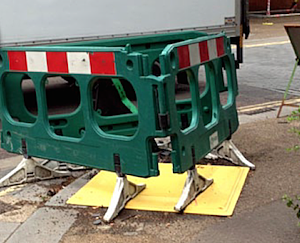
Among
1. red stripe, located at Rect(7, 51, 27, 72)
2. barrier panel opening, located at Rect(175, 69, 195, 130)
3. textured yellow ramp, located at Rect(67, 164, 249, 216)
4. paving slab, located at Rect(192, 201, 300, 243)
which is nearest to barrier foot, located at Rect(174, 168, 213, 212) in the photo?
textured yellow ramp, located at Rect(67, 164, 249, 216)

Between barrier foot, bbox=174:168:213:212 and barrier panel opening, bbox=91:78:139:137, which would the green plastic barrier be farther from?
barrier foot, bbox=174:168:213:212

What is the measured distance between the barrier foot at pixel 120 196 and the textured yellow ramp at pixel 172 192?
0.06 m

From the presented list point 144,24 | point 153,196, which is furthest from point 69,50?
point 144,24

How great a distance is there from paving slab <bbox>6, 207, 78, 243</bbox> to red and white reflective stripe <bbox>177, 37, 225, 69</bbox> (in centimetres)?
155

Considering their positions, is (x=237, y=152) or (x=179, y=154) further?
(x=237, y=152)

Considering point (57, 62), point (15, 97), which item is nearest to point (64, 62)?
point (57, 62)

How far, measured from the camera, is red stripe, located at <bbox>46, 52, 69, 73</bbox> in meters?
4.57

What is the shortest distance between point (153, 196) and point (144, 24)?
5.76 m

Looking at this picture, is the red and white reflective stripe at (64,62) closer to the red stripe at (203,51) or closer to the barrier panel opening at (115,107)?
the red stripe at (203,51)

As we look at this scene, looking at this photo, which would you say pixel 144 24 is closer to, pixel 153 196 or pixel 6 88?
pixel 6 88

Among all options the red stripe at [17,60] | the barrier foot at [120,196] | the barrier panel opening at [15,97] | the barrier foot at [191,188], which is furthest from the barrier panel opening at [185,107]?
the barrier panel opening at [15,97]

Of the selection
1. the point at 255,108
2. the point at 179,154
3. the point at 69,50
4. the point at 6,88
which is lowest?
the point at 255,108

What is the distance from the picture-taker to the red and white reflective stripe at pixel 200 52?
4379 mm

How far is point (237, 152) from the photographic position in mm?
5465
